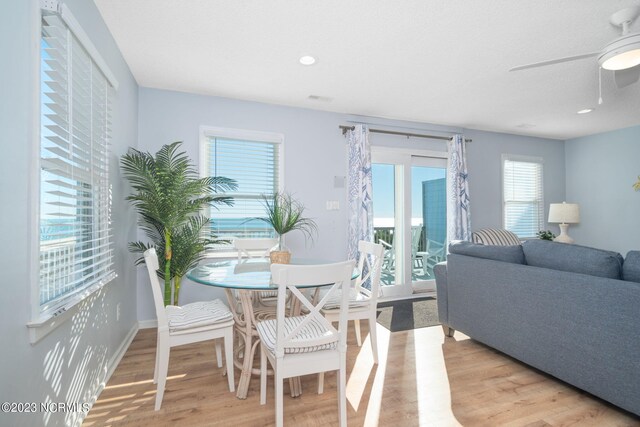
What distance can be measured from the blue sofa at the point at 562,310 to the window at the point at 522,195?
10.8ft

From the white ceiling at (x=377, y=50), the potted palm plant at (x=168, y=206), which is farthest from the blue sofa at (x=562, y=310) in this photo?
the potted palm plant at (x=168, y=206)

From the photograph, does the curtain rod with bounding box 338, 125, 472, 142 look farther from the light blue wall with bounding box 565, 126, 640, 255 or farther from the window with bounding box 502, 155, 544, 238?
the light blue wall with bounding box 565, 126, 640, 255

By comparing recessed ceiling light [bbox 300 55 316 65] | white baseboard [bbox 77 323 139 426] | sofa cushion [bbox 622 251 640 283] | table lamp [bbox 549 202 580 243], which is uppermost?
recessed ceiling light [bbox 300 55 316 65]

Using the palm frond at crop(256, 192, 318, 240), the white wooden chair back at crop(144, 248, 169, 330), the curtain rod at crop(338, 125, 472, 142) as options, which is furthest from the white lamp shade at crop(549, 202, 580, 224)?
the white wooden chair back at crop(144, 248, 169, 330)

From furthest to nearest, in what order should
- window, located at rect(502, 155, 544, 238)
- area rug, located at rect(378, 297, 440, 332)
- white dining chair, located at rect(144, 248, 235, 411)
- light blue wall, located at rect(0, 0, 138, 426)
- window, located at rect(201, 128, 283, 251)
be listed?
window, located at rect(502, 155, 544, 238) < window, located at rect(201, 128, 283, 251) < area rug, located at rect(378, 297, 440, 332) < white dining chair, located at rect(144, 248, 235, 411) < light blue wall, located at rect(0, 0, 138, 426)

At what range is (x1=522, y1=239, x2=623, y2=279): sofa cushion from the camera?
6.41 feet

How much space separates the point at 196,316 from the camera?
2152 millimetres

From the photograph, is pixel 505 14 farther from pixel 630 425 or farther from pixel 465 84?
pixel 630 425

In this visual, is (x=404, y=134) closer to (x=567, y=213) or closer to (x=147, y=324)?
(x=567, y=213)

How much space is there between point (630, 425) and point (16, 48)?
351cm

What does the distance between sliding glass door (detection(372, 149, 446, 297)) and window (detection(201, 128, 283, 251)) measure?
1.51m

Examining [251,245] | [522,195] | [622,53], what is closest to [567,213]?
[522,195]

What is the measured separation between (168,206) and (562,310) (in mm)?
3178

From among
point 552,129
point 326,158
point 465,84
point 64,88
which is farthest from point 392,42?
point 552,129
